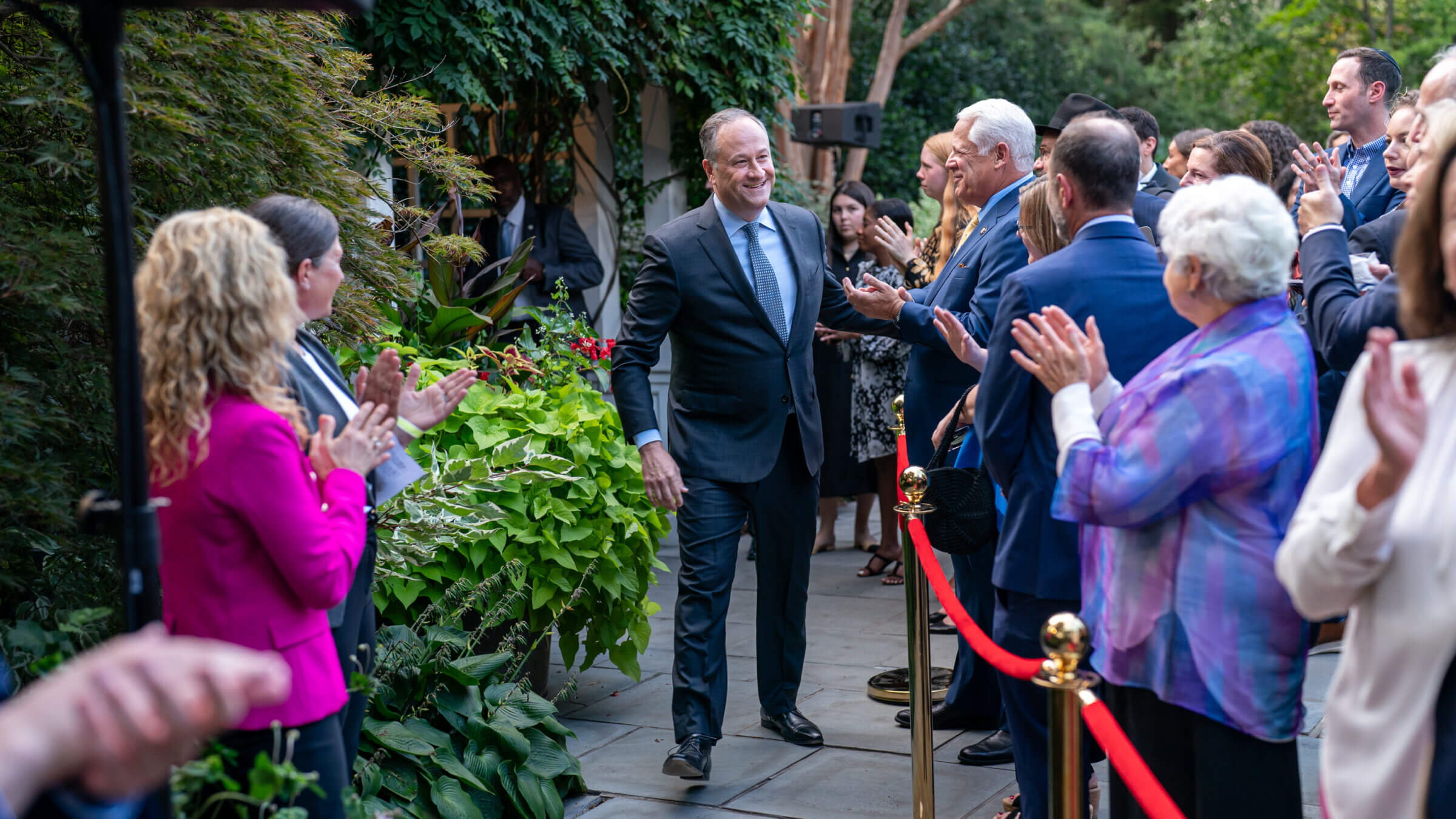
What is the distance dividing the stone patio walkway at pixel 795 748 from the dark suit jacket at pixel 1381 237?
1.62 m

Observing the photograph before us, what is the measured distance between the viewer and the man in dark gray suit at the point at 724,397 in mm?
4215

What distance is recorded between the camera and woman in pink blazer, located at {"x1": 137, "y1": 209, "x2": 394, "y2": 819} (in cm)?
217

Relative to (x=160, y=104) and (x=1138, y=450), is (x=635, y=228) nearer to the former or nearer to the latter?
(x=160, y=104)

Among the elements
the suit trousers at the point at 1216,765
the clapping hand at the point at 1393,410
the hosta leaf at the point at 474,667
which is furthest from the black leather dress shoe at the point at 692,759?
the clapping hand at the point at 1393,410

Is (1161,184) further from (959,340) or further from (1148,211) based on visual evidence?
(959,340)

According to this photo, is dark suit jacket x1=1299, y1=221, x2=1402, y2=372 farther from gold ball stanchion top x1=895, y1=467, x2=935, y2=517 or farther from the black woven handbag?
gold ball stanchion top x1=895, y1=467, x2=935, y2=517

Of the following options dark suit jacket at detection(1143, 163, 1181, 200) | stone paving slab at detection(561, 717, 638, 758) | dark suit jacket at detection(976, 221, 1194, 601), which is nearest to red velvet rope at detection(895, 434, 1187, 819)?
dark suit jacket at detection(976, 221, 1194, 601)

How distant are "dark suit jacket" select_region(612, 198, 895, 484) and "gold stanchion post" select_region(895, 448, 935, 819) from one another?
78cm

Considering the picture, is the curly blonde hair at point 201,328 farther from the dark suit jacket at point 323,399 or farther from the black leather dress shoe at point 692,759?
the black leather dress shoe at point 692,759

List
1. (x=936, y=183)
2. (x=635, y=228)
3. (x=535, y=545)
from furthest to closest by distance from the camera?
(x=635, y=228) < (x=936, y=183) < (x=535, y=545)

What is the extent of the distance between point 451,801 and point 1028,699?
159cm

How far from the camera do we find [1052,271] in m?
2.91

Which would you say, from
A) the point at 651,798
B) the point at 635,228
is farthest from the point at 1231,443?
the point at 635,228

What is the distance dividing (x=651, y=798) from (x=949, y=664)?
1.94 m
